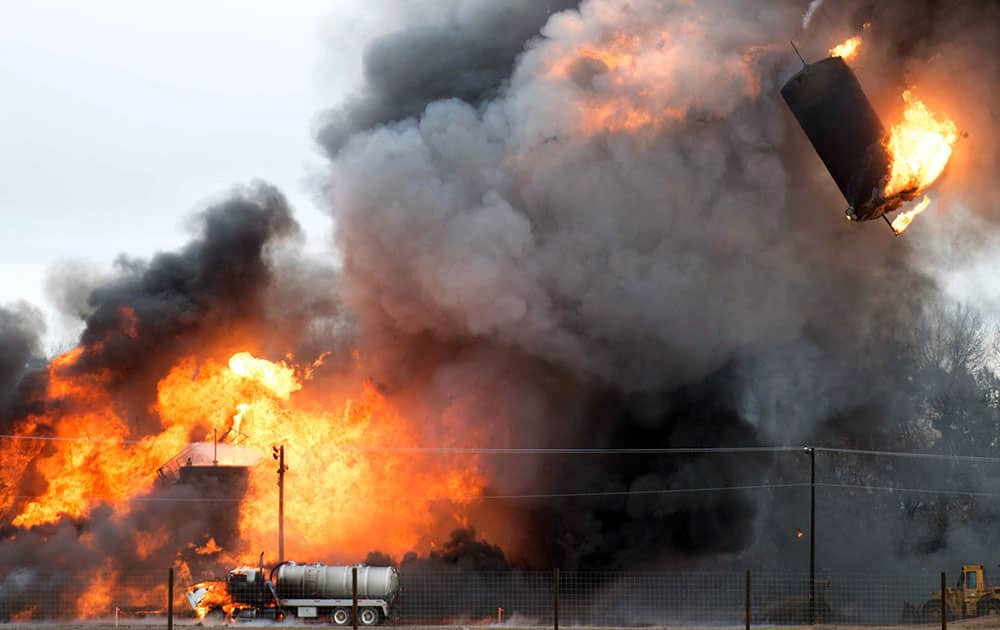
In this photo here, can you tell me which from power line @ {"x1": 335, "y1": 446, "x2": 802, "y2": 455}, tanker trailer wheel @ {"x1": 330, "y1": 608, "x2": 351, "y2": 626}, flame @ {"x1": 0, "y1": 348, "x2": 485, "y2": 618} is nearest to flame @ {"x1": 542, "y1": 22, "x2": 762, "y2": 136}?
power line @ {"x1": 335, "y1": 446, "x2": 802, "y2": 455}

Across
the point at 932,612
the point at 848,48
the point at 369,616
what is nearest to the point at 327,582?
the point at 369,616

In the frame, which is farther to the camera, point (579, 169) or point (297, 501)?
point (297, 501)

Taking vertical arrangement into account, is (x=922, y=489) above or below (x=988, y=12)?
below

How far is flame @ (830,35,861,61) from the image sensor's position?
163ft

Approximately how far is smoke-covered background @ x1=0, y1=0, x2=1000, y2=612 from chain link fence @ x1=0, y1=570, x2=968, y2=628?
234cm

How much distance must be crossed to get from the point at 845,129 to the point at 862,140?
25.4 inches

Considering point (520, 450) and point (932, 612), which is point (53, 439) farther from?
point (932, 612)

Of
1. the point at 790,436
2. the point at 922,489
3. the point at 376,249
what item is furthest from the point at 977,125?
the point at 922,489

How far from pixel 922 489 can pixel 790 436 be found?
715 inches

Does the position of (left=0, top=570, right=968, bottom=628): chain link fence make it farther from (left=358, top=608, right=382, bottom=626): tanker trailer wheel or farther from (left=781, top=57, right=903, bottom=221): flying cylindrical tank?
(left=781, top=57, right=903, bottom=221): flying cylindrical tank

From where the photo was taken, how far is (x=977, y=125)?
52.0 metres

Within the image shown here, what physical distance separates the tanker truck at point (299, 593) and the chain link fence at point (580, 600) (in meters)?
0.62

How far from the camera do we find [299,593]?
5200 centimetres

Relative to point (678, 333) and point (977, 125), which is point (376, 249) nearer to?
point (678, 333)
